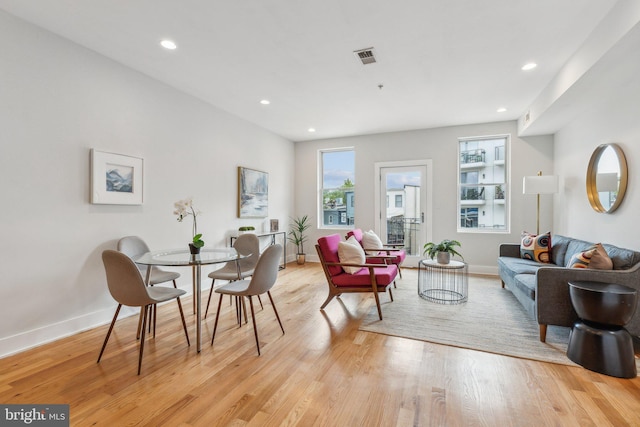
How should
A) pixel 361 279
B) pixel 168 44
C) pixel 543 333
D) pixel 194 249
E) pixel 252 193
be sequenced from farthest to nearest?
1. pixel 252 193
2. pixel 361 279
3. pixel 168 44
4. pixel 194 249
5. pixel 543 333

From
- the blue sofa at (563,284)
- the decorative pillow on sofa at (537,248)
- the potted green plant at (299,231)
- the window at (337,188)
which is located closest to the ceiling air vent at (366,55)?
the blue sofa at (563,284)

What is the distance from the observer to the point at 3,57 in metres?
2.44

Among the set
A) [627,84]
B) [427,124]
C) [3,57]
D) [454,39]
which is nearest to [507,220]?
[427,124]

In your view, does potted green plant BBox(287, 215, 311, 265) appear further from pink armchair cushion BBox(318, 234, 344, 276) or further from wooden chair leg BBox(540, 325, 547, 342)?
wooden chair leg BBox(540, 325, 547, 342)

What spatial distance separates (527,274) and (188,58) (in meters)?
4.38

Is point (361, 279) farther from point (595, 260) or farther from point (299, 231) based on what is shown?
point (299, 231)

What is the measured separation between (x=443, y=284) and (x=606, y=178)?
227cm

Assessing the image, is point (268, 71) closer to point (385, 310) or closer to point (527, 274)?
point (385, 310)

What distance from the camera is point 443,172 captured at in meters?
5.79

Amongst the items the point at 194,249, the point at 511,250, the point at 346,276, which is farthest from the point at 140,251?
the point at 511,250

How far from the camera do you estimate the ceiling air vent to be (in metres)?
3.04

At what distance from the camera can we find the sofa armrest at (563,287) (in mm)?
2424

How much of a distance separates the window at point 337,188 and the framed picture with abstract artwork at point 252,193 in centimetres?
151

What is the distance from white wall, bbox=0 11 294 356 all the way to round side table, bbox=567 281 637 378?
4237 millimetres
